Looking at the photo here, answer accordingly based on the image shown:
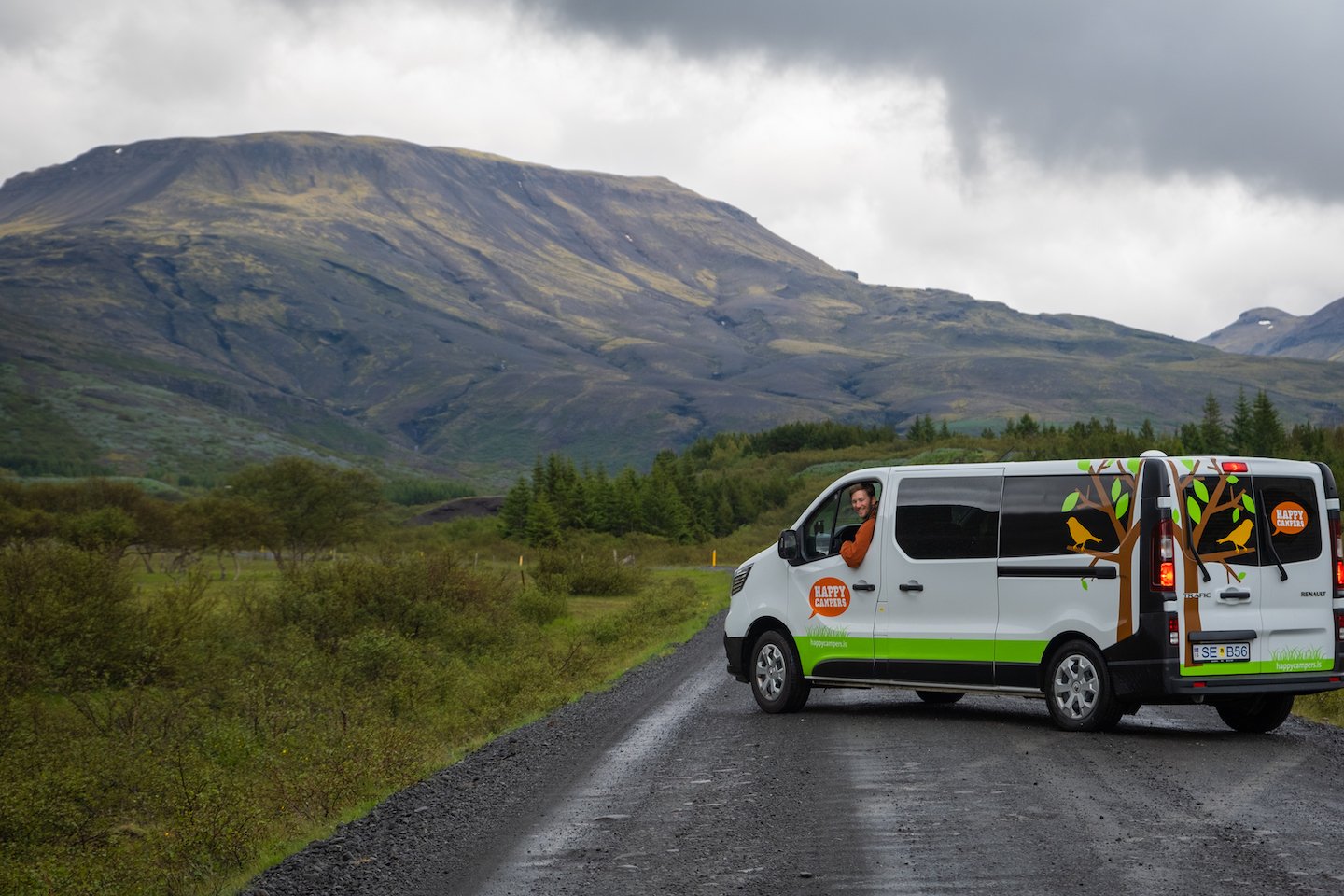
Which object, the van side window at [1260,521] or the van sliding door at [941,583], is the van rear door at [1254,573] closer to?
the van side window at [1260,521]

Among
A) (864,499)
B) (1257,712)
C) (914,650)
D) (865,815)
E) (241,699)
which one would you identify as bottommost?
(241,699)

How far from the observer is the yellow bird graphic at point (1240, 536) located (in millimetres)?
12367

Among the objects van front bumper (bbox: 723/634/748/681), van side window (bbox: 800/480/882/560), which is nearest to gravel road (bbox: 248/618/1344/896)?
van front bumper (bbox: 723/634/748/681)

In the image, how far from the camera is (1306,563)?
499 inches

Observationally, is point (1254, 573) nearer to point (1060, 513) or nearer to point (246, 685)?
point (1060, 513)

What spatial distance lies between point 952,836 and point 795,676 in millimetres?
6567

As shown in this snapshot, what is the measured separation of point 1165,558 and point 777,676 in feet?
15.7

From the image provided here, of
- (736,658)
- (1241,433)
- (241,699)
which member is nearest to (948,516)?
(736,658)

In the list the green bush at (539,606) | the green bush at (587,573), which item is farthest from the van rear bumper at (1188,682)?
the green bush at (587,573)

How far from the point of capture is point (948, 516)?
1393cm

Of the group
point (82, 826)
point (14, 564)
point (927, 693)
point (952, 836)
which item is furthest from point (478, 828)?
point (14, 564)

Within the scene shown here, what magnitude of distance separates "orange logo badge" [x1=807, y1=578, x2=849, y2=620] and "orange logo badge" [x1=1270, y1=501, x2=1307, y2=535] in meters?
4.39

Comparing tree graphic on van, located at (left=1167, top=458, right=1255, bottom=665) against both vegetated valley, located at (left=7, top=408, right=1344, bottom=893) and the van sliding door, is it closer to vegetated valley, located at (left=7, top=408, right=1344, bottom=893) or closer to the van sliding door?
the van sliding door

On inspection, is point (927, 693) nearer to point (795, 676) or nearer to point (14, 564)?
point (795, 676)
